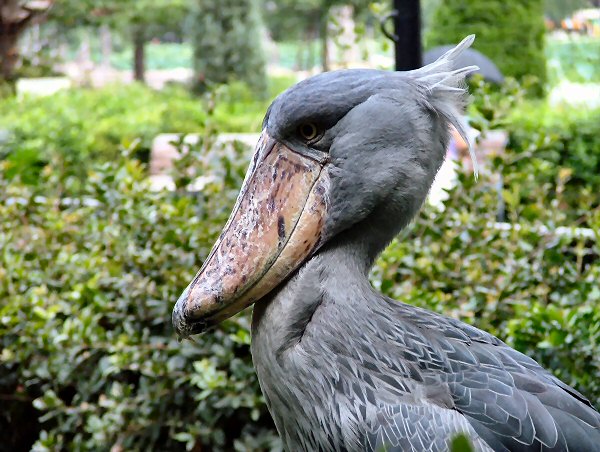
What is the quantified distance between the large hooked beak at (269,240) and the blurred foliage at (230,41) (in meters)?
11.2

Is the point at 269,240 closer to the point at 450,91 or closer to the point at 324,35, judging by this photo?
the point at 450,91

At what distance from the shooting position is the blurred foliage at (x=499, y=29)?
30.8 feet

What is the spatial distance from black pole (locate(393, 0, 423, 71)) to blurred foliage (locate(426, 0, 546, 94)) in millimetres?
6238

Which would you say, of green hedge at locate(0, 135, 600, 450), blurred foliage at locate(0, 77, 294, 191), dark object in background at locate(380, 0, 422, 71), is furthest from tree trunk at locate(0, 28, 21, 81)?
dark object in background at locate(380, 0, 422, 71)

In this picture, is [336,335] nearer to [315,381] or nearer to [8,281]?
[315,381]

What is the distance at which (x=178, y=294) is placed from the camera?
9.26ft

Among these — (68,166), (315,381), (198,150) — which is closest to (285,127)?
(315,381)

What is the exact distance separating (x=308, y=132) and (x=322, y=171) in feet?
0.25

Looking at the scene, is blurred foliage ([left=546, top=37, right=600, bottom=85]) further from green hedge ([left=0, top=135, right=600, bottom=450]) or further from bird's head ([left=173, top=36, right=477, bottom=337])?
Result: bird's head ([left=173, top=36, right=477, bottom=337])

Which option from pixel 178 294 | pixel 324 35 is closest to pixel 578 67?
pixel 324 35

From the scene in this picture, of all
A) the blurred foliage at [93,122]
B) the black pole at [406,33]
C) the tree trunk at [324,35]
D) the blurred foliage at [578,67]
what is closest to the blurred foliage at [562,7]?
the tree trunk at [324,35]

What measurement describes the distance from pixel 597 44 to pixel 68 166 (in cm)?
1085

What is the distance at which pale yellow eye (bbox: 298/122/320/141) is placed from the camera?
5.41 feet

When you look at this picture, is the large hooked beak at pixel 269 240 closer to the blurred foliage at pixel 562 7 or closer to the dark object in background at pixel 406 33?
the dark object in background at pixel 406 33
